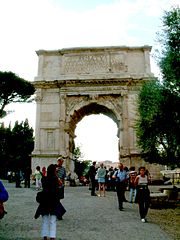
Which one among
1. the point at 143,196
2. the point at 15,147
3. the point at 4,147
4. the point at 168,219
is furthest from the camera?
the point at 15,147

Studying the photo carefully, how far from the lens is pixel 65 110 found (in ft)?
81.8

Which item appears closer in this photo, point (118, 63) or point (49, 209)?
point (49, 209)

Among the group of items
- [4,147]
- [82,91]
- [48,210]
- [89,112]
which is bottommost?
[48,210]

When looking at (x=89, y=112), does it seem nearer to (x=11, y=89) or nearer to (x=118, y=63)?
(x=118, y=63)

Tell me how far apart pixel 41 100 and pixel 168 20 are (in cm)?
1489

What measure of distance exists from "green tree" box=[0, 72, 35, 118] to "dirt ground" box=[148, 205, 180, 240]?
20869 mm

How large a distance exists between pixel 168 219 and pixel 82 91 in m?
17.4

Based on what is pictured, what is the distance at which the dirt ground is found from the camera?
22.2 ft

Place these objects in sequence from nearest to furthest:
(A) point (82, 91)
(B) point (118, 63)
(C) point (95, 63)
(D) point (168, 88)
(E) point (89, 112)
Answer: (D) point (168, 88) → (A) point (82, 91) → (B) point (118, 63) → (C) point (95, 63) → (E) point (89, 112)

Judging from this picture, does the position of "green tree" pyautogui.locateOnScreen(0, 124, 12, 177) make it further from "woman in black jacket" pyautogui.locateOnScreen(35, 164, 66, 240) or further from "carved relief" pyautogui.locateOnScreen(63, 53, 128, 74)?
"woman in black jacket" pyautogui.locateOnScreen(35, 164, 66, 240)

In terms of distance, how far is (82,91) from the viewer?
2500 centimetres

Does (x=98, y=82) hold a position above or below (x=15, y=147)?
above

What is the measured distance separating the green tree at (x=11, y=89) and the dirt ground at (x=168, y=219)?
20.9 meters

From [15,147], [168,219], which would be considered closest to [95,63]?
[168,219]
